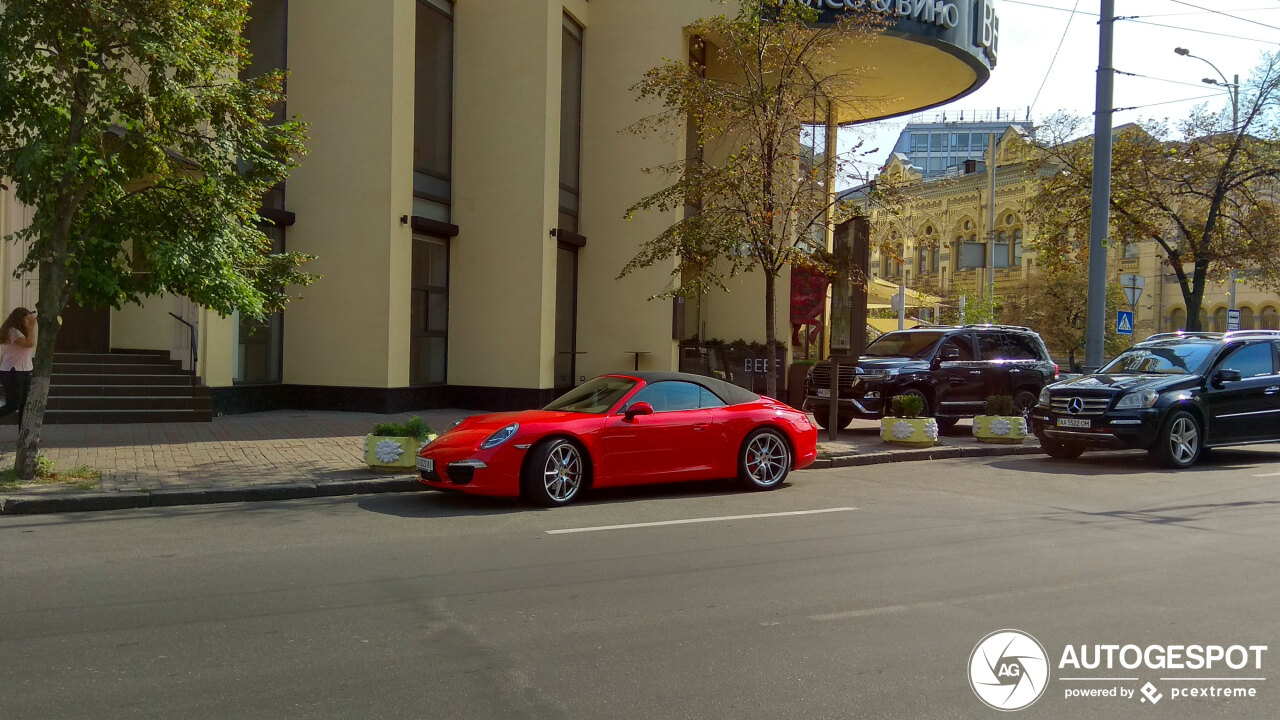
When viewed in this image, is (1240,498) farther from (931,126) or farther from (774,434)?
(931,126)

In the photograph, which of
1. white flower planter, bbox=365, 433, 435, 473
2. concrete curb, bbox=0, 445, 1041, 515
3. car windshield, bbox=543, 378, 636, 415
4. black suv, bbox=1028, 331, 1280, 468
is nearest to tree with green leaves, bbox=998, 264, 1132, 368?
black suv, bbox=1028, 331, 1280, 468

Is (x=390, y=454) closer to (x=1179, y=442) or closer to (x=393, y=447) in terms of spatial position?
(x=393, y=447)

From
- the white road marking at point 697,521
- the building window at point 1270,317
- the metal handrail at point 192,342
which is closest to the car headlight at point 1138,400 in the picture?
the white road marking at point 697,521

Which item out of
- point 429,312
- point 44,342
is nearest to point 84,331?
point 429,312

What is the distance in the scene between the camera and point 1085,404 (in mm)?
13477

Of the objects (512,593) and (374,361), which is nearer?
(512,593)

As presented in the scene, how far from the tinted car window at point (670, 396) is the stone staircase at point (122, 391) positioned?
8485 mm

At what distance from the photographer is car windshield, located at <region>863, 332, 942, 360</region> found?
1777cm

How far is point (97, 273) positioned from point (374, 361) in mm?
7696

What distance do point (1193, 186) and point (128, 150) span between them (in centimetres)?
1882

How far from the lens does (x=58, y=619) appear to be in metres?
5.21

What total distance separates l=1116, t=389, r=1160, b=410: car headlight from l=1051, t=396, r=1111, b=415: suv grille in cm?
17

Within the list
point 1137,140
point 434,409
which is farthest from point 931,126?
point 434,409

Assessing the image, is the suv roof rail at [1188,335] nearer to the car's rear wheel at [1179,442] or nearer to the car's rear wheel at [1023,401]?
the car's rear wheel at [1179,442]
